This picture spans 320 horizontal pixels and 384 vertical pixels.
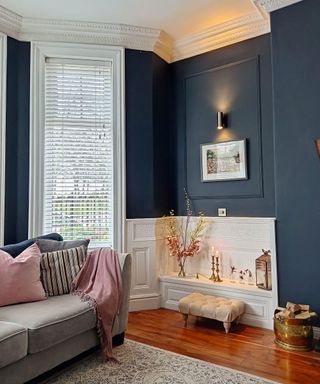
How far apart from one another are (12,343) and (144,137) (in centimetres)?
260

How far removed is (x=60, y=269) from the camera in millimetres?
2674

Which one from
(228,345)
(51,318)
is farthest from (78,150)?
(228,345)

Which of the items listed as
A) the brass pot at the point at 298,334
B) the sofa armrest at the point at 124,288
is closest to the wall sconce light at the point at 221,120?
the sofa armrest at the point at 124,288

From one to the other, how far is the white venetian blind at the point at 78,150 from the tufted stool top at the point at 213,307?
1167 millimetres

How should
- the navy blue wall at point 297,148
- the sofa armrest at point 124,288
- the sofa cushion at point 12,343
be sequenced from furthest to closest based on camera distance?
the navy blue wall at point 297,148 < the sofa armrest at point 124,288 < the sofa cushion at point 12,343

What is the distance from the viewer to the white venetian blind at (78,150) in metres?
Result: 3.62

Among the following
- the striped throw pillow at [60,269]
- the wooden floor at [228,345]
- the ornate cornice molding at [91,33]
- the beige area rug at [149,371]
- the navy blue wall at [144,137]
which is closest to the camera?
the beige area rug at [149,371]

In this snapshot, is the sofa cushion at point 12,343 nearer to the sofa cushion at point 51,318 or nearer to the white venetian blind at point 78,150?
the sofa cushion at point 51,318

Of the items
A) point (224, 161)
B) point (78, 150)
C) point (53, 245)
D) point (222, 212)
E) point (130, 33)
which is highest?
point (130, 33)

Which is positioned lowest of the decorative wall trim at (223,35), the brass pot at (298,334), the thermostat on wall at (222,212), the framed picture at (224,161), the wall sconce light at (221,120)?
the brass pot at (298,334)

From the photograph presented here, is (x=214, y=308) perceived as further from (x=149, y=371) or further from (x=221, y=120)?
(x=221, y=120)

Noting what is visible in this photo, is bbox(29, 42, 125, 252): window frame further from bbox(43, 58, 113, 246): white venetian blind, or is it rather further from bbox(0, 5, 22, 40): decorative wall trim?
bbox(0, 5, 22, 40): decorative wall trim

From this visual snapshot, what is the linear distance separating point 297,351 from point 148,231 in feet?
6.30

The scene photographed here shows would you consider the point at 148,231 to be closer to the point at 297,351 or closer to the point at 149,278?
the point at 149,278
